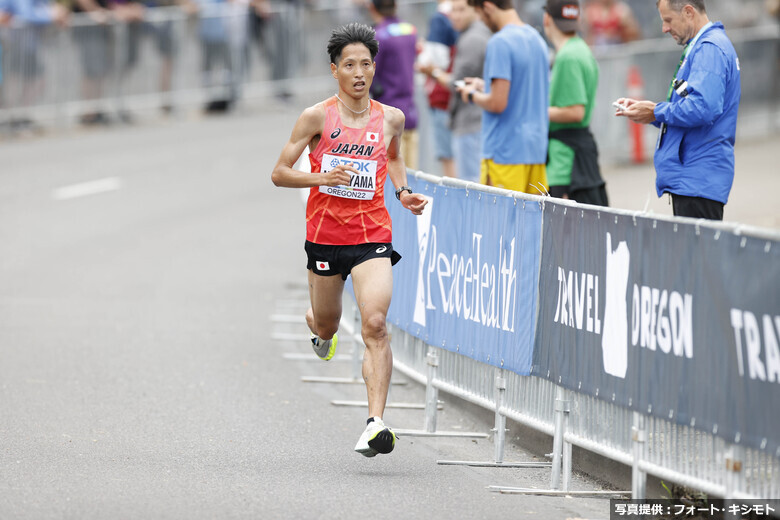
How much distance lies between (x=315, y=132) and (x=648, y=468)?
102 inches

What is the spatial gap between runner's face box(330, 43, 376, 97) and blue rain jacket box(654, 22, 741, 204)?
1.57 metres

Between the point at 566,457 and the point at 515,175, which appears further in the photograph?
the point at 515,175

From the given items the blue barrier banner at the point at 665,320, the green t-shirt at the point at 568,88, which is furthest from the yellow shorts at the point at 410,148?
the blue barrier banner at the point at 665,320

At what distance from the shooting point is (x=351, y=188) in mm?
7410

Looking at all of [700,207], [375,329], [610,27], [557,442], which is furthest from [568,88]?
[610,27]

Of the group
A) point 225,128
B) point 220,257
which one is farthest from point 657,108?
point 225,128

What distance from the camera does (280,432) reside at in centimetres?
799

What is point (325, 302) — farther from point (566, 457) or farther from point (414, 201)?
point (566, 457)

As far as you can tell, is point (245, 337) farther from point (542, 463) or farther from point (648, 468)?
point (648, 468)

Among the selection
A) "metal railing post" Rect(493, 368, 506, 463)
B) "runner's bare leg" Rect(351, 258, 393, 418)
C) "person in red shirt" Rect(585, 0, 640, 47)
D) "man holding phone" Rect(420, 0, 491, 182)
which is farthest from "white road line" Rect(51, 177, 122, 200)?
"person in red shirt" Rect(585, 0, 640, 47)

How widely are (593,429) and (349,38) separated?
97.1 inches

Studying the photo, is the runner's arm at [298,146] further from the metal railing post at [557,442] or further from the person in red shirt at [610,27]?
the person in red shirt at [610,27]

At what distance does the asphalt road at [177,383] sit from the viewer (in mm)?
6523

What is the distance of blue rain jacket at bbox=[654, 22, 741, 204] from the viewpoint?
730 cm
